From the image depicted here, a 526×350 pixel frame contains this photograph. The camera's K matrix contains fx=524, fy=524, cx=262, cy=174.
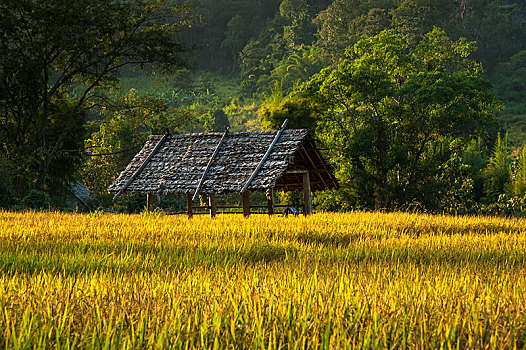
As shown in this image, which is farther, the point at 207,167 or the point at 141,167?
the point at 141,167

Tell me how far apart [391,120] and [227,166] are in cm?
1141

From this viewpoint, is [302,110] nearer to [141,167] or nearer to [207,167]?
[207,167]

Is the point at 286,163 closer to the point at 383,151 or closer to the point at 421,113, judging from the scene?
Result: the point at 383,151

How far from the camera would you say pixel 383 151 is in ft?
81.5

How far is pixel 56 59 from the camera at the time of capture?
24.4 metres

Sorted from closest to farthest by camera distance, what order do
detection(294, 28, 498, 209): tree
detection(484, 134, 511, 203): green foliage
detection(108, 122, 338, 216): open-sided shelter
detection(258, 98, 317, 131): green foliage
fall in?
detection(108, 122, 338, 216): open-sided shelter < detection(294, 28, 498, 209): tree < detection(258, 98, 317, 131): green foliage < detection(484, 134, 511, 203): green foliage

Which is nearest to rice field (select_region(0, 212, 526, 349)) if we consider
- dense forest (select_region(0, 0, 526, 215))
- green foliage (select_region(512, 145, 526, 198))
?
dense forest (select_region(0, 0, 526, 215))

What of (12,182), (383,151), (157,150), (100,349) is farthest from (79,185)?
(100,349)

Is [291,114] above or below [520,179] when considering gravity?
above

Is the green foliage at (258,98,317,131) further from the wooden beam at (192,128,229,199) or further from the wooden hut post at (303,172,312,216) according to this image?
the wooden hut post at (303,172,312,216)

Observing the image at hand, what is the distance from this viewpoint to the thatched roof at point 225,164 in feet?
53.2

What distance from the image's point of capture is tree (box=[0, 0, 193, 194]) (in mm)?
22547

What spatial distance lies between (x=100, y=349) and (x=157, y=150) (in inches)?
679

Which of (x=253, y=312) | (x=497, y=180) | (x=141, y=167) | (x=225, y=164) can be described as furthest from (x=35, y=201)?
(x=497, y=180)
